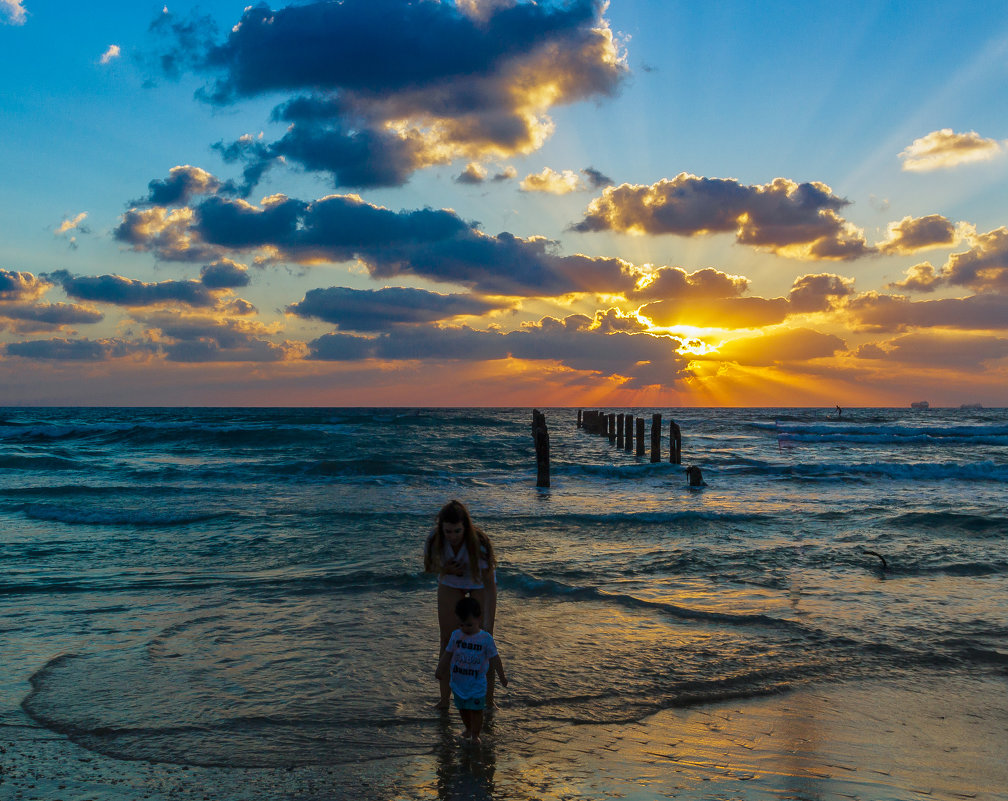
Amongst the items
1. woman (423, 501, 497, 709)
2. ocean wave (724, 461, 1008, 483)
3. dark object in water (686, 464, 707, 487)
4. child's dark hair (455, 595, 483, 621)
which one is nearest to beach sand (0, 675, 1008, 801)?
woman (423, 501, 497, 709)

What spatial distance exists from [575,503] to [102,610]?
12.2m

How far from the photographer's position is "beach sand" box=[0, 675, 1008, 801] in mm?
4027

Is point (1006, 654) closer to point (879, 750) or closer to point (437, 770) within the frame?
point (879, 750)

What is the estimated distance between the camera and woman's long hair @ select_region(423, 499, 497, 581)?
4.88m

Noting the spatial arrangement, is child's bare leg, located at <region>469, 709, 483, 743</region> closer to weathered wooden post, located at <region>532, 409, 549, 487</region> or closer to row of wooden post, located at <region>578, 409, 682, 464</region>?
weathered wooden post, located at <region>532, 409, 549, 487</region>

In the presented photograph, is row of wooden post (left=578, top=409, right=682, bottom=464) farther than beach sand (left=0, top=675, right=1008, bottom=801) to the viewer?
Yes

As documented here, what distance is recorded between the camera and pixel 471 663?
14.9 feet

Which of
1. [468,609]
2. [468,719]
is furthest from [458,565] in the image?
[468,719]

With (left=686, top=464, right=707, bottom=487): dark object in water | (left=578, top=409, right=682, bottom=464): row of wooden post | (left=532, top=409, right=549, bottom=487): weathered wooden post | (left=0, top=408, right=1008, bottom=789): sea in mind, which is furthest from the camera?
(left=578, top=409, right=682, bottom=464): row of wooden post

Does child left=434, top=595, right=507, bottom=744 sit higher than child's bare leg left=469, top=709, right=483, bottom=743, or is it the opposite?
child left=434, top=595, right=507, bottom=744

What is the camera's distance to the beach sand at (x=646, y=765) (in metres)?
4.03

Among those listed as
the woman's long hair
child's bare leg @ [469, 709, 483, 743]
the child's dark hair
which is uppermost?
the woman's long hair

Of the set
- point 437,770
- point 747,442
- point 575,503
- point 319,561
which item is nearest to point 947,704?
point 437,770

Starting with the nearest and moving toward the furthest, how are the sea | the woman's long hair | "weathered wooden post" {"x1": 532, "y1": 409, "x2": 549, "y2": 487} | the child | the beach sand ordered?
the beach sand → the child → the woman's long hair → the sea → "weathered wooden post" {"x1": 532, "y1": 409, "x2": 549, "y2": 487}
